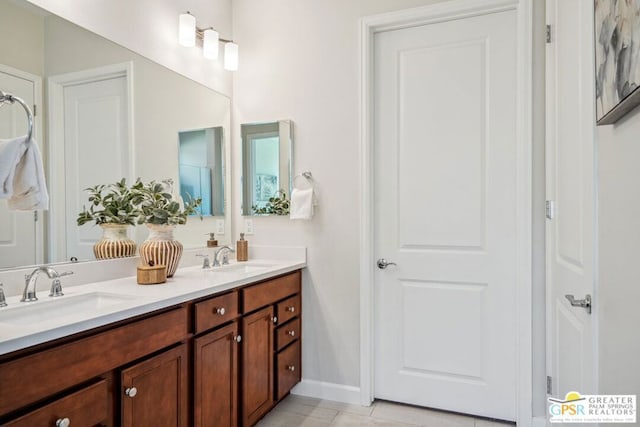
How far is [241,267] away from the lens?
94.3 inches

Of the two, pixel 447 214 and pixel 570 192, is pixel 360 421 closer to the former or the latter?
pixel 447 214

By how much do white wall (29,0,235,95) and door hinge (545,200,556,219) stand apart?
2110 millimetres

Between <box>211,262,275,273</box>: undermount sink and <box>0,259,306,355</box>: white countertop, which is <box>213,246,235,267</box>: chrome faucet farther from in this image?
<box>0,259,306,355</box>: white countertop

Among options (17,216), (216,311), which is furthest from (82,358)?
(17,216)

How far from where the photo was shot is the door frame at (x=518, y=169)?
6.66 feet

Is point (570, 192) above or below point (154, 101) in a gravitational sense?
below

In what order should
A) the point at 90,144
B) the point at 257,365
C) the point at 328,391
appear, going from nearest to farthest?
the point at 90,144
the point at 257,365
the point at 328,391

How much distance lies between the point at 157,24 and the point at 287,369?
2130 millimetres

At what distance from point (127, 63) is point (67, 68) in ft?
1.09

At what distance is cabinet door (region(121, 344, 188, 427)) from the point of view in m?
1.26

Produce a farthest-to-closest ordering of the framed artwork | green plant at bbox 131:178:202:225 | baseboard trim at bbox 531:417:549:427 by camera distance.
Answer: baseboard trim at bbox 531:417:549:427, green plant at bbox 131:178:202:225, the framed artwork

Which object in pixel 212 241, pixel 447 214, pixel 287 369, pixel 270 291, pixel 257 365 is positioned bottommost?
pixel 287 369

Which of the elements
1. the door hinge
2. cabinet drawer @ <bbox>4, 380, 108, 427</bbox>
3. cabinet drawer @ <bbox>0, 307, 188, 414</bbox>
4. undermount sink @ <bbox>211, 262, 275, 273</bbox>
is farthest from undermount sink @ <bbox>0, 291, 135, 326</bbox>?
the door hinge

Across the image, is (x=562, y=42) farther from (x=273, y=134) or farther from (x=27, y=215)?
(x=27, y=215)
